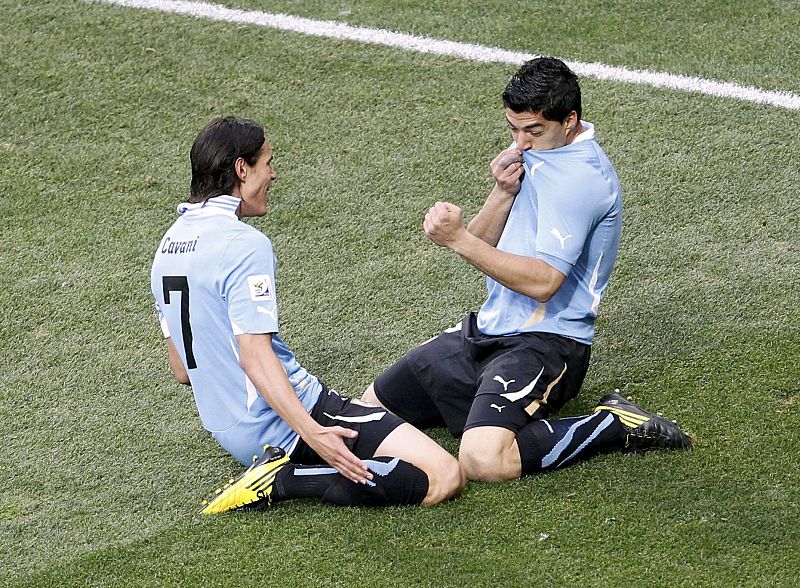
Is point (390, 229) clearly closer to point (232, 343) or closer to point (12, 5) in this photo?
point (232, 343)

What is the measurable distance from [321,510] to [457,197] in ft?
8.18

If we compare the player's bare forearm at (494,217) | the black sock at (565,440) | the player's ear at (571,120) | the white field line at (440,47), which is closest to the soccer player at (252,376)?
the black sock at (565,440)

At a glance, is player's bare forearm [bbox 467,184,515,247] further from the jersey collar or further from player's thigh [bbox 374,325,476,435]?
the jersey collar

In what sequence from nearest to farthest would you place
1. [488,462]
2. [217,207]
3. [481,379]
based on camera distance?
[217,207], [488,462], [481,379]

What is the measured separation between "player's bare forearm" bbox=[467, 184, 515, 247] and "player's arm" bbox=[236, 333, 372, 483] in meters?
1.12

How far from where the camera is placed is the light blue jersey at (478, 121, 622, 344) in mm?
4211

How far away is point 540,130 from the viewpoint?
171 inches

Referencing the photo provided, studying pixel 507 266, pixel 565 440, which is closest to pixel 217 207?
pixel 507 266

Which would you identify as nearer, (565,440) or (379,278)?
(565,440)

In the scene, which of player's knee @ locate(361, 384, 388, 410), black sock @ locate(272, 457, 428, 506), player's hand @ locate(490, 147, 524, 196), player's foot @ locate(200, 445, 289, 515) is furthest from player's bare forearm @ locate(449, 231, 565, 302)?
player's foot @ locate(200, 445, 289, 515)

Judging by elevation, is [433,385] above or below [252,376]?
below

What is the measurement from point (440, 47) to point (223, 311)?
399 cm

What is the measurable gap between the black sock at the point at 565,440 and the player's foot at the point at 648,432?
0.03 meters

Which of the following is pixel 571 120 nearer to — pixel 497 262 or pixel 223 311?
pixel 497 262
